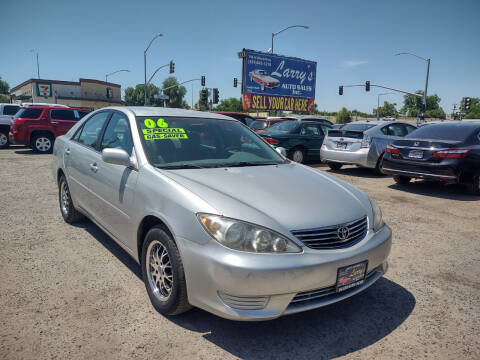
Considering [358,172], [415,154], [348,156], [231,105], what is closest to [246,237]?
[415,154]

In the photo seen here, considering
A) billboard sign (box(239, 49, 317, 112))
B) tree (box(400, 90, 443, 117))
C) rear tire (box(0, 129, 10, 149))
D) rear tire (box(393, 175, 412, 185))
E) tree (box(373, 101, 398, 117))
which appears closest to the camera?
rear tire (box(393, 175, 412, 185))

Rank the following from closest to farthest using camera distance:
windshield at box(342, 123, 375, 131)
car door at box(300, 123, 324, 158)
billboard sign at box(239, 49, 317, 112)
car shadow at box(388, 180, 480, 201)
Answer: car shadow at box(388, 180, 480, 201) → windshield at box(342, 123, 375, 131) → car door at box(300, 123, 324, 158) → billboard sign at box(239, 49, 317, 112)

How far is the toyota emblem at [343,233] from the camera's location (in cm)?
251

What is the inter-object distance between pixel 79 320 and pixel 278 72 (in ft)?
94.7

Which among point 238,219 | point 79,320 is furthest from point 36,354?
point 238,219

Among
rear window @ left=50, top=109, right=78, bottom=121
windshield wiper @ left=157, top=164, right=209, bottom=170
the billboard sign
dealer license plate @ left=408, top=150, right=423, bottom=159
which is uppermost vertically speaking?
the billboard sign

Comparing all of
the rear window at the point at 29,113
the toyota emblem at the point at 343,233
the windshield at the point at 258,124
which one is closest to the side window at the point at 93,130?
the toyota emblem at the point at 343,233

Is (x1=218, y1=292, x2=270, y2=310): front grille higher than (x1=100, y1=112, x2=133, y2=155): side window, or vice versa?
(x1=100, y1=112, x2=133, y2=155): side window

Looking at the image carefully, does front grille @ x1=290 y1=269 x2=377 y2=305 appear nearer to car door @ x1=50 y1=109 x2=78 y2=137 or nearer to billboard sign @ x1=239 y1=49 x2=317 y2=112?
car door @ x1=50 y1=109 x2=78 y2=137

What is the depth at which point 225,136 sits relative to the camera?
3865mm

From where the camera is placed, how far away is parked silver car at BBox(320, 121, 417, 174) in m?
9.62

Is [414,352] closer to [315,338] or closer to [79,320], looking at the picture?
[315,338]

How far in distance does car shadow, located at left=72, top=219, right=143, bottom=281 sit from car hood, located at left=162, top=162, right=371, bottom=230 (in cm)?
127

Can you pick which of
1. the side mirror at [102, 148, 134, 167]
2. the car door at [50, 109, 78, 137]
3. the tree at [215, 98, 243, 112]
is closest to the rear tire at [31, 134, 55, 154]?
the car door at [50, 109, 78, 137]
